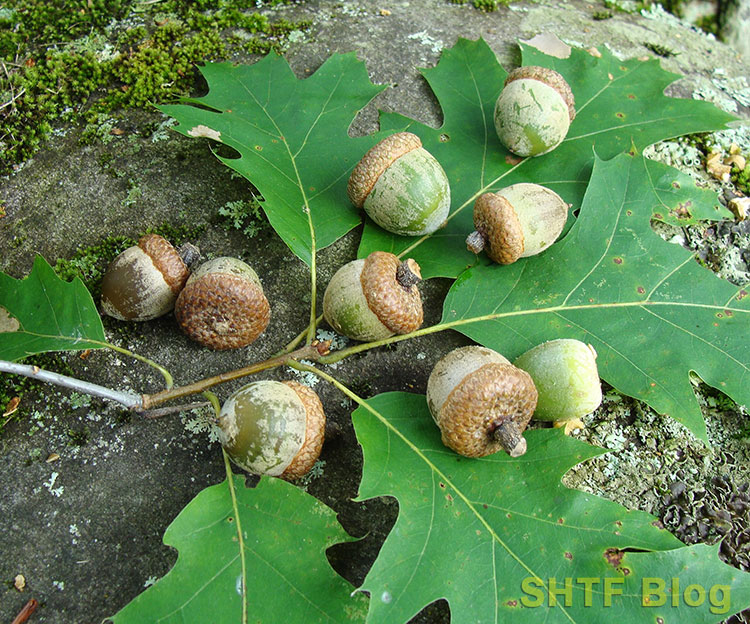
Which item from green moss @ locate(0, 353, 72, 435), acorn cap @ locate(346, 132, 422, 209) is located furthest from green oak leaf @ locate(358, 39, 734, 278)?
green moss @ locate(0, 353, 72, 435)

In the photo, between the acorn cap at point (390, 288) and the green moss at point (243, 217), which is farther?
the green moss at point (243, 217)

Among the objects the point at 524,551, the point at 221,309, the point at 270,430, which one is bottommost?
the point at 524,551

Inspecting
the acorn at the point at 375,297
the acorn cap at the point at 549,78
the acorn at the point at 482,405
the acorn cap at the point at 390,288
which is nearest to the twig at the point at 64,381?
the acorn at the point at 375,297

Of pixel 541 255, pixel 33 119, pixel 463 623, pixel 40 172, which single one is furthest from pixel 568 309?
pixel 33 119

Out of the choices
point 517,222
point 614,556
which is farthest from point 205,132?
point 614,556

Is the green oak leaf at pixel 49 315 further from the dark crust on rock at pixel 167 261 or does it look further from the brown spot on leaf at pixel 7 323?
the dark crust on rock at pixel 167 261

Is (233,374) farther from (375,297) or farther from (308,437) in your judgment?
(375,297)
